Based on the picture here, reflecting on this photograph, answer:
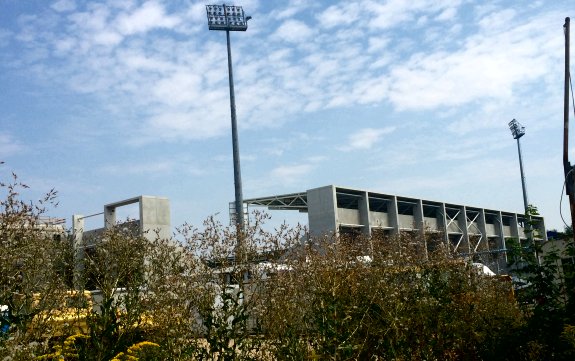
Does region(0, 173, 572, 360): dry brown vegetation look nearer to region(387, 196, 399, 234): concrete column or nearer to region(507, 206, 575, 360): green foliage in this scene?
region(507, 206, 575, 360): green foliage

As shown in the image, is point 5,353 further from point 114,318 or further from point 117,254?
point 117,254

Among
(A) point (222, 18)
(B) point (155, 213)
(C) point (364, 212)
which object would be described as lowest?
(B) point (155, 213)

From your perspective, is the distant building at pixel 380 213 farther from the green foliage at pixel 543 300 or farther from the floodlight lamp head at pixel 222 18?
the green foliage at pixel 543 300

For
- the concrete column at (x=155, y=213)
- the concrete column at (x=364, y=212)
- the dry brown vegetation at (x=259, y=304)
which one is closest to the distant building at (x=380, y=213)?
the concrete column at (x=364, y=212)

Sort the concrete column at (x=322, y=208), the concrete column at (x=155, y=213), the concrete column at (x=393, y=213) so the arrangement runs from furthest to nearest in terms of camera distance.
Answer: the concrete column at (x=393, y=213) → the concrete column at (x=322, y=208) → the concrete column at (x=155, y=213)

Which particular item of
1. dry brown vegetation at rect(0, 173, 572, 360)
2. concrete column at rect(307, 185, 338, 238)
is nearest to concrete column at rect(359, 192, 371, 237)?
concrete column at rect(307, 185, 338, 238)

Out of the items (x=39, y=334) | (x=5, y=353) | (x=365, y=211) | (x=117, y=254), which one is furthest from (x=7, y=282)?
(x=365, y=211)

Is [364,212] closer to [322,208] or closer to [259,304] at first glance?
[322,208]

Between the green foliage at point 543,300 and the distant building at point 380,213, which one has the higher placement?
the distant building at point 380,213

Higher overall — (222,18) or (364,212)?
(222,18)

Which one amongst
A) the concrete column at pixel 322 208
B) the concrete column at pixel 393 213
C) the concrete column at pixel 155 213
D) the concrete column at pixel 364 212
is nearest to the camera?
the concrete column at pixel 155 213

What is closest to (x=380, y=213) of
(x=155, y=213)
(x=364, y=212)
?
A: (x=364, y=212)

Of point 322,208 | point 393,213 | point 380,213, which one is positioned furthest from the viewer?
point 393,213

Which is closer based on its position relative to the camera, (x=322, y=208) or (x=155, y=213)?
(x=155, y=213)
